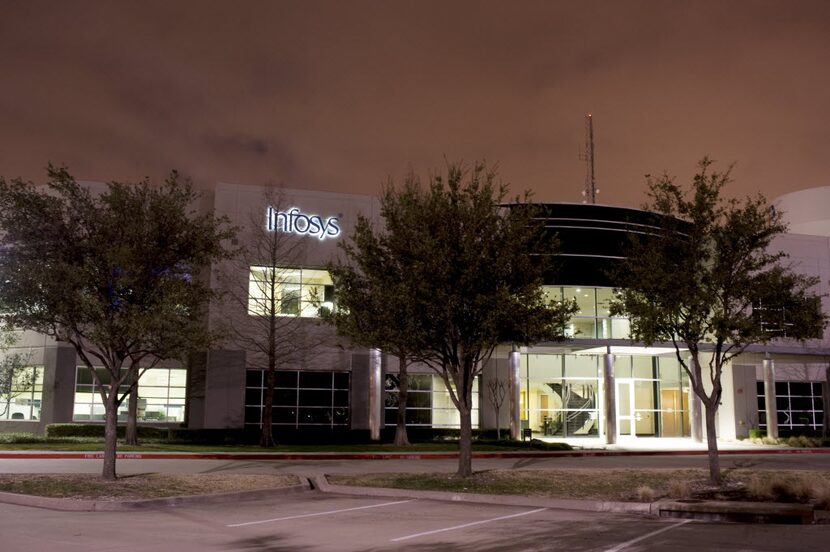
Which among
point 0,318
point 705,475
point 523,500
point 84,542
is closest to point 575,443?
point 705,475

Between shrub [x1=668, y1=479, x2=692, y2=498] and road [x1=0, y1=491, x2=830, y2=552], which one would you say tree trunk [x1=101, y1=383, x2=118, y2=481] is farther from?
shrub [x1=668, y1=479, x2=692, y2=498]

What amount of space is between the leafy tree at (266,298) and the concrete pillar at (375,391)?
8.89 ft

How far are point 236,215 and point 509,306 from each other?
839 inches

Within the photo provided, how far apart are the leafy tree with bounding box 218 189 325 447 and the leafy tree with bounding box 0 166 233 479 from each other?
17.1m

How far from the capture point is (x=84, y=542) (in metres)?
10.9

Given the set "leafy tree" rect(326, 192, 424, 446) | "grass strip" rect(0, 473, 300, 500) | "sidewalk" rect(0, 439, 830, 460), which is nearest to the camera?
"grass strip" rect(0, 473, 300, 500)

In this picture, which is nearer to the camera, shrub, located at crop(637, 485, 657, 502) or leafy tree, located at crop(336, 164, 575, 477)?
shrub, located at crop(637, 485, 657, 502)

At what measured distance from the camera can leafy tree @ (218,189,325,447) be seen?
1435 inches

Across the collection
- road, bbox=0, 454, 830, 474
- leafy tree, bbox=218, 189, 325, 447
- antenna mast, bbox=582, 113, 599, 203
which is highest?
antenna mast, bbox=582, 113, 599, 203

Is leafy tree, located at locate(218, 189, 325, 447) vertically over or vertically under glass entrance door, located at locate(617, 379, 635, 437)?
over

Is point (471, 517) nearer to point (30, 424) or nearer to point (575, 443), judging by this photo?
point (575, 443)

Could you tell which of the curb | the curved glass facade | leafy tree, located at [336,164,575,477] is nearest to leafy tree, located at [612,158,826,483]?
leafy tree, located at [336,164,575,477]

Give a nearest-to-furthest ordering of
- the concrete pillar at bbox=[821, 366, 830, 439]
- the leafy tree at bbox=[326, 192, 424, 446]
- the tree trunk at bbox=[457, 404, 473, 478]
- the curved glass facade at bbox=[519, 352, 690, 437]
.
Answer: the leafy tree at bbox=[326, 192, 424, 446] → the tree trunk at bbox=[457, 404, 473, 478] → the curved glass facade at bbox=[519, 352, 690, 437] → the concrete pillar at bbox=[821, 366, 830, 439]

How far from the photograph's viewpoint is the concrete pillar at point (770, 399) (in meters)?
42.0
